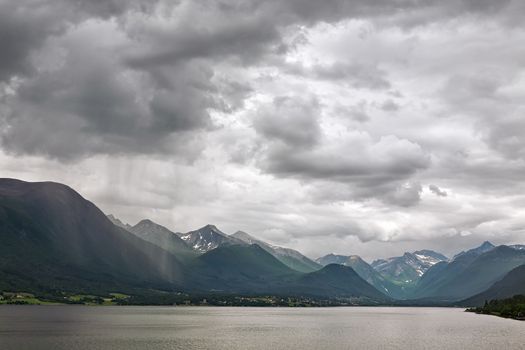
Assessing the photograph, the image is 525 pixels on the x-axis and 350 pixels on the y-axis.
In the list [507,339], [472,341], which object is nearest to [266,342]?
[472,341]

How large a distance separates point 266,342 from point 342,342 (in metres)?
26.0

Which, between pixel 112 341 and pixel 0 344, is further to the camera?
pixel 112 341

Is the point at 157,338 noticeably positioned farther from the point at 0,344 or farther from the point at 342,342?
the point at 342,342

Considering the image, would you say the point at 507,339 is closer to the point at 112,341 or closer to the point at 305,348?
the point at 305,348

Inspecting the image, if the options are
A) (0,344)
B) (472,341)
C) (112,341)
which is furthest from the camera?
(472,341)

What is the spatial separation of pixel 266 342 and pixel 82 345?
5920 centimetres

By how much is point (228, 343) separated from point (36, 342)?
59.6 m

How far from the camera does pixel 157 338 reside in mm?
192000

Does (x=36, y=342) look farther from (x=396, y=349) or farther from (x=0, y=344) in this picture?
(x=396, y=349)

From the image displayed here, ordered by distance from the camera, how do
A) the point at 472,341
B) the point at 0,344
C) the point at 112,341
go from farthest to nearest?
1. the point at 472,341
2. the point at 112,341
3. the point at 0,344

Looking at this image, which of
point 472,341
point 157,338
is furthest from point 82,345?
point 472,341

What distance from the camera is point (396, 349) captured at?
16775 centimetres

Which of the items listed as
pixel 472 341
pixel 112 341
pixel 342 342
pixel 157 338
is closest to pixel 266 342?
pixel 342 342

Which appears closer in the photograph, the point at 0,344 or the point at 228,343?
the point at 0,344
